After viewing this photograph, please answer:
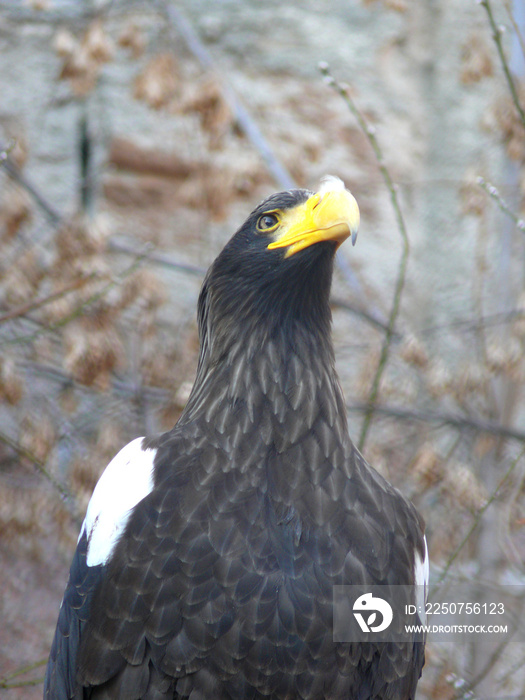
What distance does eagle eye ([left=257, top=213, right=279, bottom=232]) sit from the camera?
7.21 ft

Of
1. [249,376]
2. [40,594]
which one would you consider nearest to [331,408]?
[249,376]

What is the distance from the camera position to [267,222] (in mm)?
2211

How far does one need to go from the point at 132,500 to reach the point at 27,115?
143 inches

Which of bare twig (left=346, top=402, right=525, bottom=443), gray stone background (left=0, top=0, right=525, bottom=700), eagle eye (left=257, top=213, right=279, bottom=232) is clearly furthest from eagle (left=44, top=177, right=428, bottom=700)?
bare twig (left=346, top=402, right=525, bottom=443)

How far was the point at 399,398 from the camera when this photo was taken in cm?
371

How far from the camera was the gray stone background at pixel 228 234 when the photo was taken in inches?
136

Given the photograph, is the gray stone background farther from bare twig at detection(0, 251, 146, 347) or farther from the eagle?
the eagle

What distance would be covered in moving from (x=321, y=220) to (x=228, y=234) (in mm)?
3297

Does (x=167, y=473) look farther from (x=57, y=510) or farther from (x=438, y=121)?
(x=438, y=121)

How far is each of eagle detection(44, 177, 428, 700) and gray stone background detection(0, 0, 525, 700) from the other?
0.63m

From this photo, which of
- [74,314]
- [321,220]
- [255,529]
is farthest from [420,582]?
[74,314]

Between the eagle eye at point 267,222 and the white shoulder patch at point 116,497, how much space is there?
69 centimetres

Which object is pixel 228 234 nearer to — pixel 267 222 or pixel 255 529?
pixel 267 222

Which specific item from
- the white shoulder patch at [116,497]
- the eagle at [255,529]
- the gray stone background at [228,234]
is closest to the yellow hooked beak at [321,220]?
the eagle at [255,529]
